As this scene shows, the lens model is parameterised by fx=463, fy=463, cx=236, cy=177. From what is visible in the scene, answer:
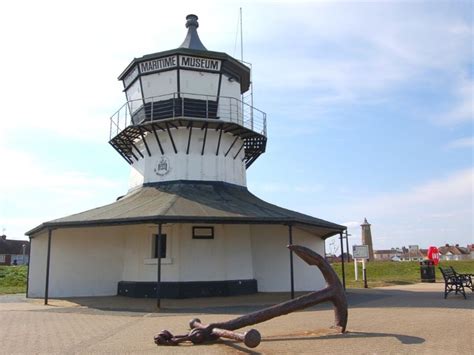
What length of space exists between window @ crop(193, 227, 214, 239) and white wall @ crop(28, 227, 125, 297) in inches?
127

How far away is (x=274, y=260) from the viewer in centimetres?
1730

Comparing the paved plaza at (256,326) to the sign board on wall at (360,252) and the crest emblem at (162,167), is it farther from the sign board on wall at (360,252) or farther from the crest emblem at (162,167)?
the sign board on wall at (360,252)

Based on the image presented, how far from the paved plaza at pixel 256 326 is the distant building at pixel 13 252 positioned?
52.4 meters

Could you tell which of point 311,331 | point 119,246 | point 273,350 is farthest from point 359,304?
point 119,246

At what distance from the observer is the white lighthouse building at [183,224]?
1542cm

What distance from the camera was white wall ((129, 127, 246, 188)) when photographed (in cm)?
1720

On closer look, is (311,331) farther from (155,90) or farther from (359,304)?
(155,90)

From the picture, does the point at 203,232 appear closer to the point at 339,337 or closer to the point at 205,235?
the point at 205,235

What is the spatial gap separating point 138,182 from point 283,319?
10.2 metres

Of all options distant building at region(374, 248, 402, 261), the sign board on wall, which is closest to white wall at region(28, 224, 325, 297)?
the sign board on wall

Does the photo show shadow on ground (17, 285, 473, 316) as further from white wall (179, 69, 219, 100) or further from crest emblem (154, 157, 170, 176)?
white wall (179, 69, 219, 100)

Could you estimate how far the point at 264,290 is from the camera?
1694 centimetres

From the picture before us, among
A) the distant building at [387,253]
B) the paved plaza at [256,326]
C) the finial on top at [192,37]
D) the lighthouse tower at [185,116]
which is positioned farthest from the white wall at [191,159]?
the distant building at [387,253]

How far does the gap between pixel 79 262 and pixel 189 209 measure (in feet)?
18.9
